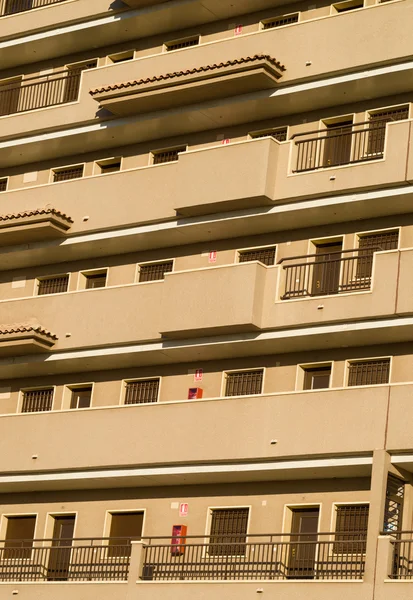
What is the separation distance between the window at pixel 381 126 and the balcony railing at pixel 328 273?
2796 mm

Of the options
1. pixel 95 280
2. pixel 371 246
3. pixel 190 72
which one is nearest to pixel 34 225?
pixel 95 280

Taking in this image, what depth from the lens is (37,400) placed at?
155 feet

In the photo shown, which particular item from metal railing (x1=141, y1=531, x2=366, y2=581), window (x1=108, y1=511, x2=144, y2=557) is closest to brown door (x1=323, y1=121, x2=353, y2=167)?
metal railing (x1=141, y1=531, x2=366, y2=581)

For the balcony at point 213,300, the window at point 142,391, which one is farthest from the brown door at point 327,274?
the window at point 142,391

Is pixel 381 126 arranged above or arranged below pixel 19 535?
above

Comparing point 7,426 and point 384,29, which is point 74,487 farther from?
point 384,29

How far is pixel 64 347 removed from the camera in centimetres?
4572

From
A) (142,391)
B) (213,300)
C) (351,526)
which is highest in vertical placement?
(213,300)

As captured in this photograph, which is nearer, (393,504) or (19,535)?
(393,504)

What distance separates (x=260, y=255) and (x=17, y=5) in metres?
15.0

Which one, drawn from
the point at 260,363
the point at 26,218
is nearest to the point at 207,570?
the point at 260,363

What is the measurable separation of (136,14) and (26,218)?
7.06 meters

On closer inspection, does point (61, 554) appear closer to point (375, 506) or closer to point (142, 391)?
point (142, 391)

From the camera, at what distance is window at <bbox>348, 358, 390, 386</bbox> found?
132 feet
